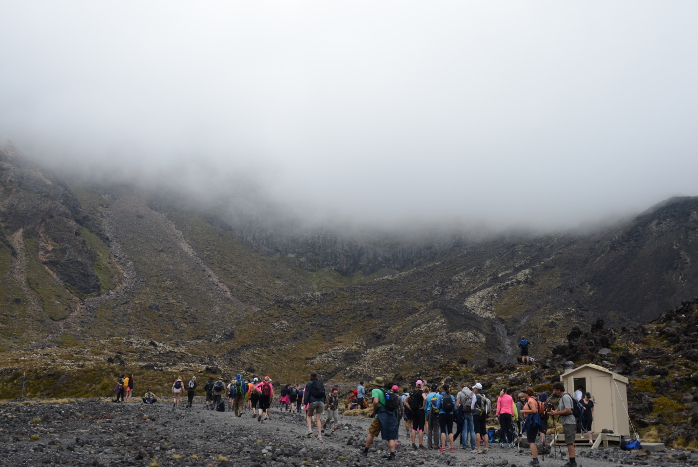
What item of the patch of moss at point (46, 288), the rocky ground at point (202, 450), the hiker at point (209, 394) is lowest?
the rocky ground at point (202, 450)

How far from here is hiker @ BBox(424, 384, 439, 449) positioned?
17.3 m

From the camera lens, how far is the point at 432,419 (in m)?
17.5

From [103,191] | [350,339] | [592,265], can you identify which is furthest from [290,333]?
[103,191]

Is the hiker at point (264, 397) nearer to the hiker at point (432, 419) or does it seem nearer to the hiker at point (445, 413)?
the hiker at point (432, 419)

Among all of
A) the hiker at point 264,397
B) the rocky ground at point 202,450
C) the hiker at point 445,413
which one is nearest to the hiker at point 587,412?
the rocky ground at point 202,450

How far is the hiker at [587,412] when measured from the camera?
19.6m

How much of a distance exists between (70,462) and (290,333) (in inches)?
3746

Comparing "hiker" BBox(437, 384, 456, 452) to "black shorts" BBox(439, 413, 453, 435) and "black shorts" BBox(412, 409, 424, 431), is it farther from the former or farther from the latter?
"black shorts" BBox(412, 409, 424, 431)

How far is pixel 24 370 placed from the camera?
50.4 meters

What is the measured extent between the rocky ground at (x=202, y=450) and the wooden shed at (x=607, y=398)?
2240 millimetres

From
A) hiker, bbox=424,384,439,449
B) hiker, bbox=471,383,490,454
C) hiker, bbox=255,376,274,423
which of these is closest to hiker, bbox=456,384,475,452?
hiker, bbox=471,383,490,454

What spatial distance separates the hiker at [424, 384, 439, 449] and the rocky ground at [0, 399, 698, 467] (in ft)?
2.96

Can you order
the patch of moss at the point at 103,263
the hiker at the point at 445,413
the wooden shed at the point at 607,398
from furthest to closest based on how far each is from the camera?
the patch of moss at the point at 103,263 → the wooden shed at the point at 607,398 → the hiker at the point at 445,413

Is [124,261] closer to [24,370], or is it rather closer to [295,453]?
[24,370]
